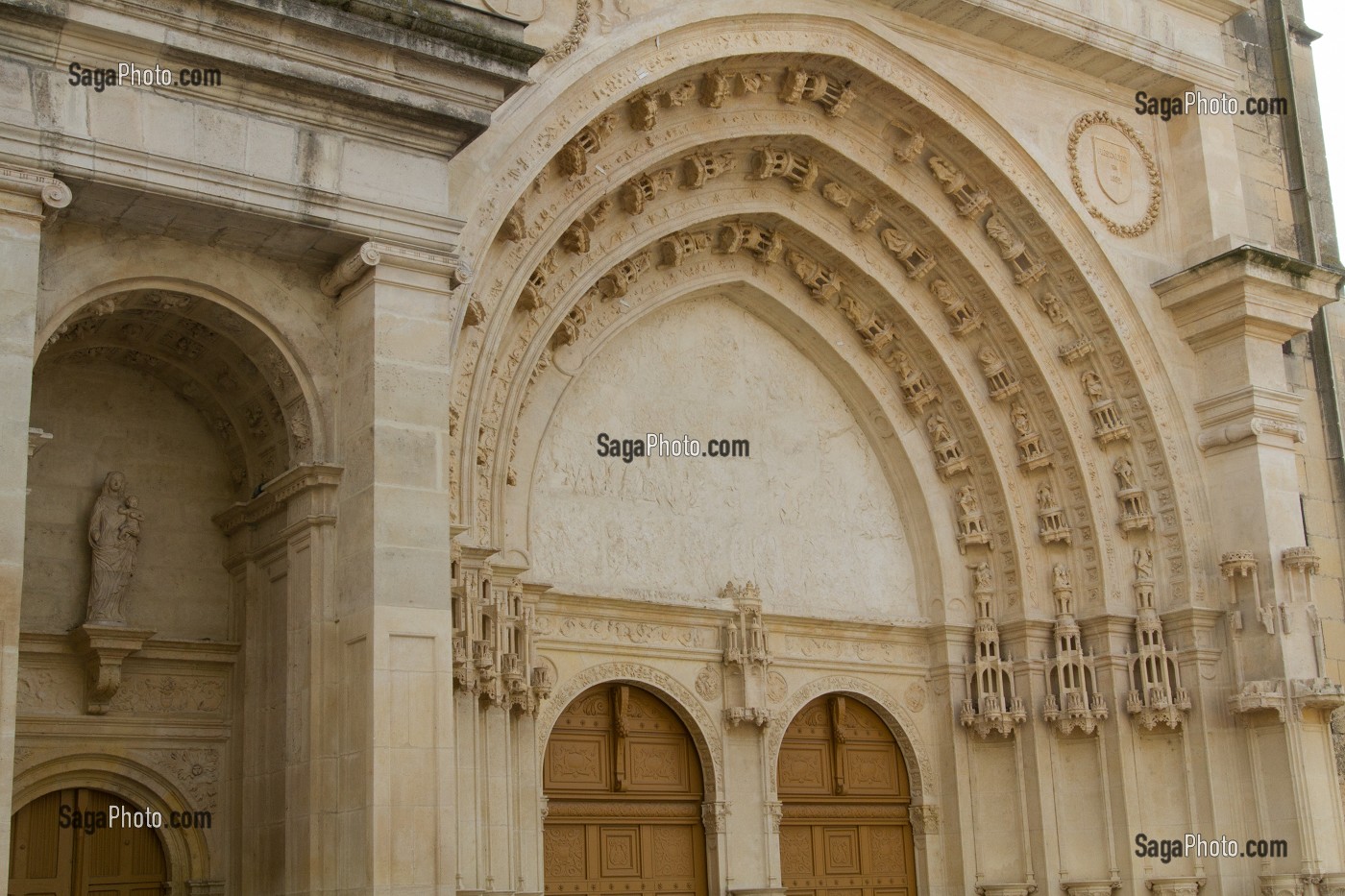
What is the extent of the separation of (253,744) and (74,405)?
2.22 meters

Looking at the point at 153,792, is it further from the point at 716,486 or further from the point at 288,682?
the point at 716,486

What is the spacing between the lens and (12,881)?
8.44 meters

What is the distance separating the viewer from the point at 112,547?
9008 mm

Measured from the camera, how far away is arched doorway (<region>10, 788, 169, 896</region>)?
852 cm

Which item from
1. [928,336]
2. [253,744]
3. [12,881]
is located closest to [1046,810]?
[928,336]

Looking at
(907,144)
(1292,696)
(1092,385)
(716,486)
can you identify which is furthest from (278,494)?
(1292,696)

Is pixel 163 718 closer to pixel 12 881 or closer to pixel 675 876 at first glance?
pixel 12 881

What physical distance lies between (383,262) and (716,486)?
14.6 feet

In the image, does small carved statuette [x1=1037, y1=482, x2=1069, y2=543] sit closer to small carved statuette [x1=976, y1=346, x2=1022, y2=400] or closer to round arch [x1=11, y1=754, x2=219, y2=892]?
small carved statuette [x1=976, y1=346, x2=1022, y2=400]

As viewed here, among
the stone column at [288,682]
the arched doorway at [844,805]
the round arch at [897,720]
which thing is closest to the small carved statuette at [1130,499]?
the round arch at [897,720]

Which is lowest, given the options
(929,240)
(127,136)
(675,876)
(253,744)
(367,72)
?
(675,876)

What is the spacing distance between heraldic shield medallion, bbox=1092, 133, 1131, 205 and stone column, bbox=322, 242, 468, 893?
645 centimetres

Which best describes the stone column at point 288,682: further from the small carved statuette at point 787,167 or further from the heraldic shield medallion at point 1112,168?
the heraldic shield medallion at point 1112,168

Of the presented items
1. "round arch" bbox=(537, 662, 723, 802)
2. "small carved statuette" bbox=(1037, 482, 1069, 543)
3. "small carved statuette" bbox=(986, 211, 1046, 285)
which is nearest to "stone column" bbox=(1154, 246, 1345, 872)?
"small carved statuette" bbox=(986, 211, 1046, 285)
